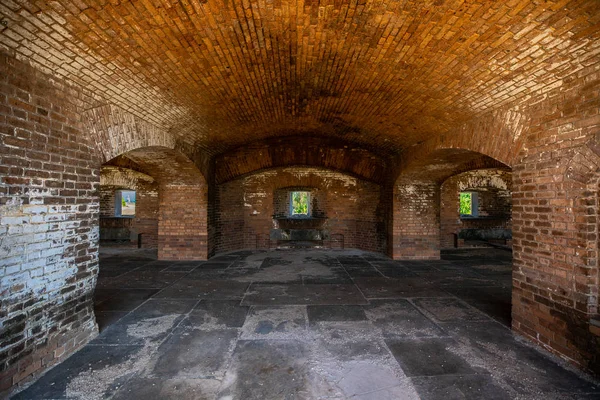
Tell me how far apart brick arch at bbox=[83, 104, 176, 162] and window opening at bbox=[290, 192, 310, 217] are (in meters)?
6.23

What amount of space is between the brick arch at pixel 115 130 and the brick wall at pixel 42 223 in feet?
0.53

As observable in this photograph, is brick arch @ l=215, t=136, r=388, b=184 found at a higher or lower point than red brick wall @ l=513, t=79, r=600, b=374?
higher

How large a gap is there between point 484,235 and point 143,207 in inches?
474

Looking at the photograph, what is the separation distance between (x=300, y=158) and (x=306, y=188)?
178 centimetres

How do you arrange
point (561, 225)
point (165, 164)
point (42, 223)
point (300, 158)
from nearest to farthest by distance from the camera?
point (42, 223), point (561, 225), point (165, 164), point (300, 158)

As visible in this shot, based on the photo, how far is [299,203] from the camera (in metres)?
10.8

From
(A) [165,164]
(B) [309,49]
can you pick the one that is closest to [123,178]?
(A) [165,164]

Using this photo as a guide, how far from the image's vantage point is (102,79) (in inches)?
131

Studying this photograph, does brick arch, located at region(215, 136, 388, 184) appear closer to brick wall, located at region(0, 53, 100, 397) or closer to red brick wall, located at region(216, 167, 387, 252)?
red brick wall, located at region(216, 167, 387, 252)

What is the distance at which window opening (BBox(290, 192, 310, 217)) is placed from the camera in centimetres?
1057

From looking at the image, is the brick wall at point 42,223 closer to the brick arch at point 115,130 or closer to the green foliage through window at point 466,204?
the brick arch at point 115,130

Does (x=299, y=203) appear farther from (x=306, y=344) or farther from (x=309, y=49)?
(x=306, y=344)

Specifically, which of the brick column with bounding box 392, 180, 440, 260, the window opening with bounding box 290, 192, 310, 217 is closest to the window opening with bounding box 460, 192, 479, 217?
the brick column with bounding box 392, 180, 440, 260

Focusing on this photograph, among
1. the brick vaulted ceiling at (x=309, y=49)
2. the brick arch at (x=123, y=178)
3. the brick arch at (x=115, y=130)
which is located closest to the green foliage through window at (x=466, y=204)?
the brick vaulted ceiling at (x=309, y=49)
